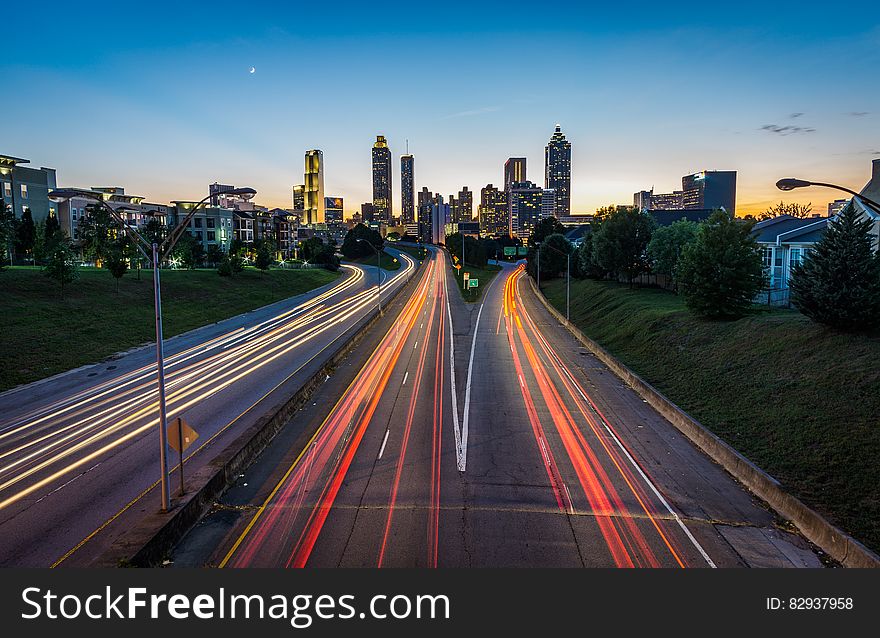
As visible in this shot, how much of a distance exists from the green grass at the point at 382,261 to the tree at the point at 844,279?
110 meters

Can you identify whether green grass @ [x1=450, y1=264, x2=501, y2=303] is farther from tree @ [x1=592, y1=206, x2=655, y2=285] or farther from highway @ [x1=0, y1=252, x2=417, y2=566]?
highway @ [x1=0, y1=252, x2=417, y2=566]

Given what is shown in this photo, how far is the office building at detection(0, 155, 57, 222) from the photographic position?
8475 centimetres

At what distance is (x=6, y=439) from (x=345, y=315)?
1648 inches

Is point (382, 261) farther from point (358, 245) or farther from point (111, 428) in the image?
point (111, 428)

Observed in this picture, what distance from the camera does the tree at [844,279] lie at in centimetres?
2378

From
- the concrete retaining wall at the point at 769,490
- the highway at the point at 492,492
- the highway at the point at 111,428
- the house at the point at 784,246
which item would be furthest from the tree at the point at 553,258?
the concrete retaining wall at the point at 769,490

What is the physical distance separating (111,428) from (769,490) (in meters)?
23.4

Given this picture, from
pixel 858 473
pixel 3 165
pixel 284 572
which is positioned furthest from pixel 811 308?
pixel 3 165

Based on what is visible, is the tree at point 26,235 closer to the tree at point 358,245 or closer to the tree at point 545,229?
the tree at point 358,245

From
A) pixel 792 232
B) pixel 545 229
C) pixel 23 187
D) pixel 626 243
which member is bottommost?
pixel 626 243

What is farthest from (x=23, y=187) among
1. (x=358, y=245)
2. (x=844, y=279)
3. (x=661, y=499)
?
(x=844, y=279)

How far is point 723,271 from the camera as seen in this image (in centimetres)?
3500

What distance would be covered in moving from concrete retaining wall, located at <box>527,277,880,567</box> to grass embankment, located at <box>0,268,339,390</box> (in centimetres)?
3279

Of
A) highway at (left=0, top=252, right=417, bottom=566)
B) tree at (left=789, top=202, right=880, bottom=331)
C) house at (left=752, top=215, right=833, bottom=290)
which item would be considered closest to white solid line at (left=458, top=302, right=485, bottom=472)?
highway at (left=0, top=252, right=417, bottom=566)
